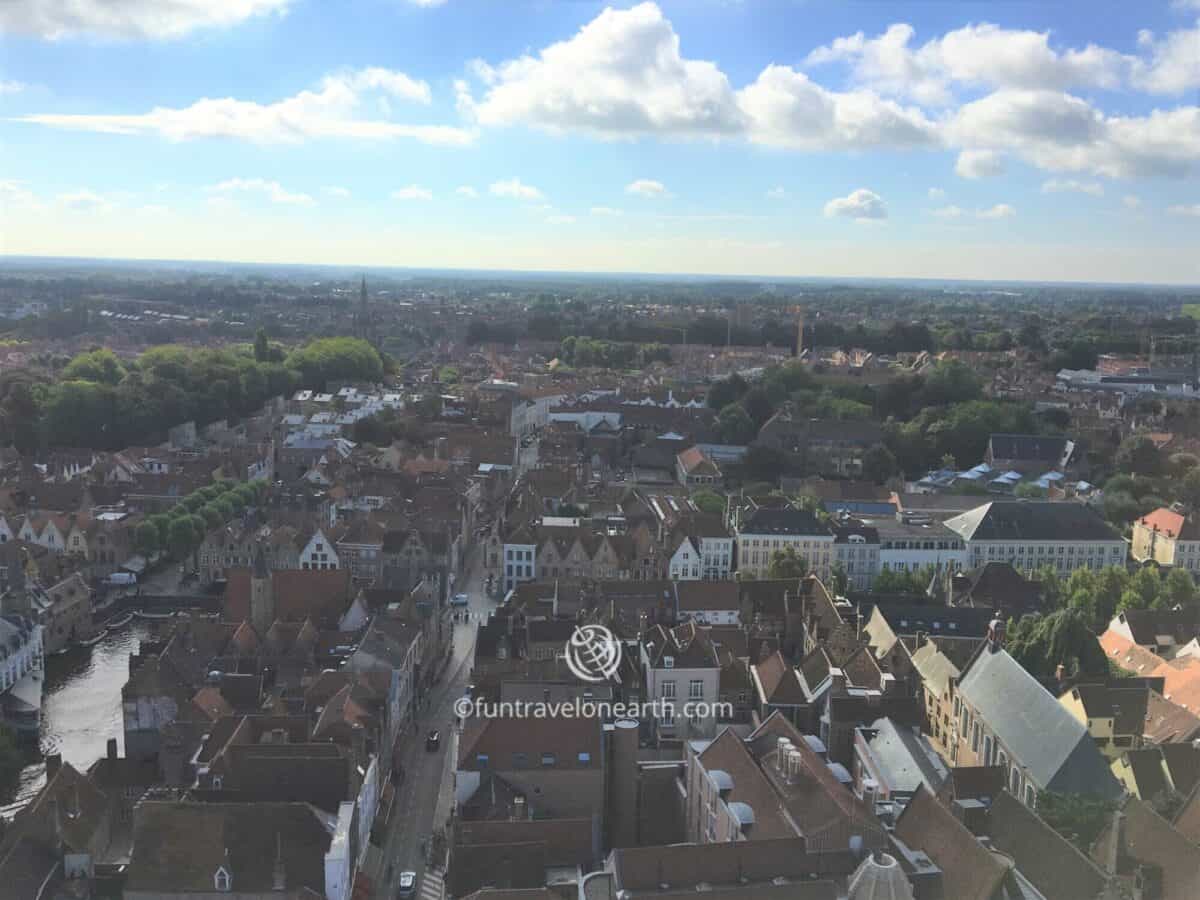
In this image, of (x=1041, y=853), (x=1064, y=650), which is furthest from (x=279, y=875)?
(x=1064, y=650)

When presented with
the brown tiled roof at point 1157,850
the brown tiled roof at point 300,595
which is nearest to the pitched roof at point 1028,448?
the brown tiled roof at point 300,595

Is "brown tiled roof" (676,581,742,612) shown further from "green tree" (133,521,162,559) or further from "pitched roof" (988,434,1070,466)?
"pitched roof" (988,434,1070,466)

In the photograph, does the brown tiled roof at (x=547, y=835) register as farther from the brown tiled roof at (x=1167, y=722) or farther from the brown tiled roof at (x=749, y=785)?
the brown tiled roof at (x=1167, y=722)

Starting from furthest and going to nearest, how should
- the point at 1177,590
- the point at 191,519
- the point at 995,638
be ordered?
the point at 191,519
the point at 1177,590
the point at 995,638

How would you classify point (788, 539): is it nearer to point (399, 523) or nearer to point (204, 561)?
point (399, 523)

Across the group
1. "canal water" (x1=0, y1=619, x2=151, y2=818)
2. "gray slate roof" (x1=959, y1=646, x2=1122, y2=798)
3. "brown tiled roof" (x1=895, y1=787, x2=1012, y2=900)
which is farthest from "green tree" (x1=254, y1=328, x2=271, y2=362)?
"brown tiled roof" (x1=895, y1=787, x2=1012, y2=900)

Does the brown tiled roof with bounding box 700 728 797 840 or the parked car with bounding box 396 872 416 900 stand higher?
the brown tiled roof with bounding box 700 728 797 840

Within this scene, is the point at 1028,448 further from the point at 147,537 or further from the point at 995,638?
the point at 147,537
